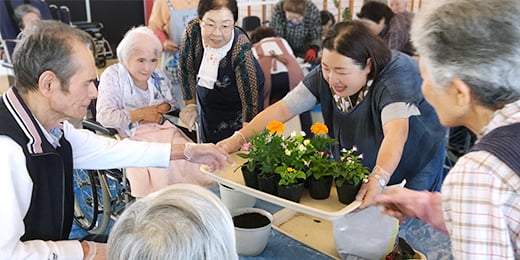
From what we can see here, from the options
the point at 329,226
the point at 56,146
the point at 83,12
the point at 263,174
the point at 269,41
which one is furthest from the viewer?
the point at 83,12

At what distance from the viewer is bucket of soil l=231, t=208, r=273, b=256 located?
63.1 inches

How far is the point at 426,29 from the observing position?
91 cm

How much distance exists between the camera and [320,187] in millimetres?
1462

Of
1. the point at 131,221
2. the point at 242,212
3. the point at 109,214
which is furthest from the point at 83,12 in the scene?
the point at 131,221

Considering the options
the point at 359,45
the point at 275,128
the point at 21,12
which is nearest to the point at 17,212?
the point at 275,128

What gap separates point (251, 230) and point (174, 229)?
75cm

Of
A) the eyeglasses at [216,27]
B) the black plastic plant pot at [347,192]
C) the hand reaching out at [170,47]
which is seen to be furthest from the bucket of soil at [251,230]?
the hand reaching out at [170,47]

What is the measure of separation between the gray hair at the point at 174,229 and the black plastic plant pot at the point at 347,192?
575 millimetres

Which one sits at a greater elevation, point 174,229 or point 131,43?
point 131,43

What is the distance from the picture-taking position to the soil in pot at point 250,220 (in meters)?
1.70

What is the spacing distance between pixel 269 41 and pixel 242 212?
1979 mm

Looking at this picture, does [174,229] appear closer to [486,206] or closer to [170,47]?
[486,206]

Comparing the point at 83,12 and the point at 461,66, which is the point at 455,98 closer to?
the point at 461,66

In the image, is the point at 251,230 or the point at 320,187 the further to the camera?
the point at 251,230
